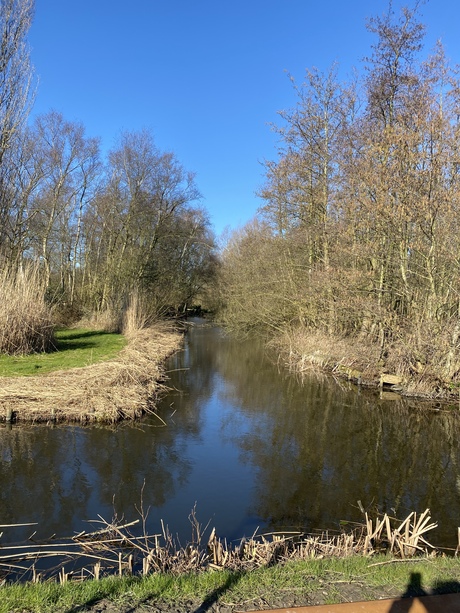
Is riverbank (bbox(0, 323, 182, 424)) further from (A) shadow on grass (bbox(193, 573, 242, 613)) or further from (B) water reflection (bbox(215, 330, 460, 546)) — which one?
(A) shadow on grass (bbox(193, 573, 242, 613))

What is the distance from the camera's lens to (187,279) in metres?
32.5

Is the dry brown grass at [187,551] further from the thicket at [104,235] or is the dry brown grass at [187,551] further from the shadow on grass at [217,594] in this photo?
the thicket at [104,235]

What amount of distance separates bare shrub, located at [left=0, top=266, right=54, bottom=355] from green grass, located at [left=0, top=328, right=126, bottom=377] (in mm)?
424

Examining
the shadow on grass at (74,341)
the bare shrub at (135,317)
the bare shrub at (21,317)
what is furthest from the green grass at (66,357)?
the bare shrub at (135,317)

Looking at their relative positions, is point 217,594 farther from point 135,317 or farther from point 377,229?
point 135,317

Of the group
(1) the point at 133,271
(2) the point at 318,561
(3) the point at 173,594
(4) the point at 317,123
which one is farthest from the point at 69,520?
(1) the point at 133,271

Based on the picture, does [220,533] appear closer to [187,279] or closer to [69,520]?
[69,520]

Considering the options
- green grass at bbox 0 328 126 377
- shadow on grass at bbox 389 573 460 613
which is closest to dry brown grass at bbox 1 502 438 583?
shadow on grass at bbox 389 573 460 613

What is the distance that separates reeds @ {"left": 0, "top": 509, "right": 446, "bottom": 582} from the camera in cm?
381

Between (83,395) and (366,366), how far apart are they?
849 cm

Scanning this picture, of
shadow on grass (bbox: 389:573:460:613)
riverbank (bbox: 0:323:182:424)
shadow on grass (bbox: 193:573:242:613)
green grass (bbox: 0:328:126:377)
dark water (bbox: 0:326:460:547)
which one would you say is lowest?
dark water (bbox: 0:326:460:547)

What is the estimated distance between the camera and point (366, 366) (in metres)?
13.7

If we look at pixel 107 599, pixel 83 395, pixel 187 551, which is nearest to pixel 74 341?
pixel 83 395

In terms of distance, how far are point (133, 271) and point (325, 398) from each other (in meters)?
16.4
